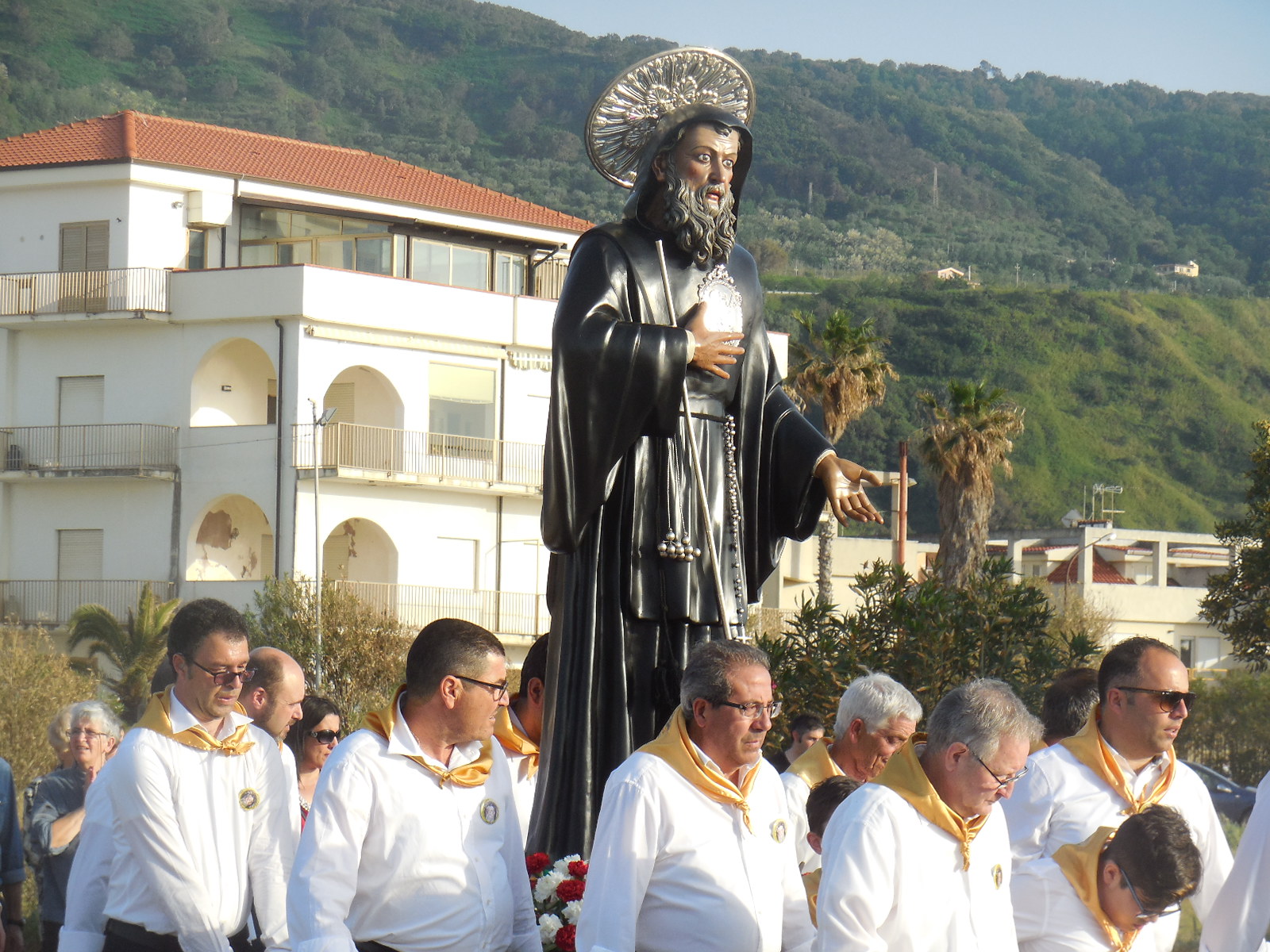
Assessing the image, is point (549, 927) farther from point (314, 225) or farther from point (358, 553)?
point (314, 225)

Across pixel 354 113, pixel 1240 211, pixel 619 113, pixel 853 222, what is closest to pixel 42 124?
pixel 354 113

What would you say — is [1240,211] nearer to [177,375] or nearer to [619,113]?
[177,375]

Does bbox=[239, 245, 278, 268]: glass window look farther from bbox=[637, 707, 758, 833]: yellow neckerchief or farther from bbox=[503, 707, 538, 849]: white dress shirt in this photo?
bbox=[637, 707, 758, 833]: yellow neckerchief

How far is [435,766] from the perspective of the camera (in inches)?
195

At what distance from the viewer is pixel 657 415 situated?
632 centimetres

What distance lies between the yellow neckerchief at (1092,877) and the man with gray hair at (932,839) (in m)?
0.66

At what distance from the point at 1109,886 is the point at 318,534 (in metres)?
34.7

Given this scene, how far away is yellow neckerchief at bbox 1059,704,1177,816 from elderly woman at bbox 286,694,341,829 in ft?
10.5

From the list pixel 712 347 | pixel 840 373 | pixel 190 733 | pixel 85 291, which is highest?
pixel 85 291

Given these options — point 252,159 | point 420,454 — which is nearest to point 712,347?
point 420,454

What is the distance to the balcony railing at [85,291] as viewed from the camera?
136ft

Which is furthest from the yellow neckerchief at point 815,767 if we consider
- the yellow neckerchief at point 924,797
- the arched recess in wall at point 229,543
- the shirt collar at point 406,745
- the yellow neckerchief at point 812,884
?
the arched recess in wall at point 229,543

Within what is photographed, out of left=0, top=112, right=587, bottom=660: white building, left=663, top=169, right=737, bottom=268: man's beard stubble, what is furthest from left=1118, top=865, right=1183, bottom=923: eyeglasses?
left=0, top=112, right=587, bottom=660: white building

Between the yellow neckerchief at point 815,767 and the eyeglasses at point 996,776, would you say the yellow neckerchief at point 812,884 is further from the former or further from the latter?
the eyeglasses at point 996,776
